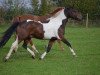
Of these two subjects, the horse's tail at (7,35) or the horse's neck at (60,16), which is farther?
the horse's neck at (60,16)

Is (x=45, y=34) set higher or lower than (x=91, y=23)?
higher

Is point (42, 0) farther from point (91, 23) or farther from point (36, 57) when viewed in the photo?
point (36, 57)

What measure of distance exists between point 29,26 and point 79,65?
2522mm

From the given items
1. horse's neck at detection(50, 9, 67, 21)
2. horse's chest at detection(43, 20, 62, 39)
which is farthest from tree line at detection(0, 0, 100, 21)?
horse's chest at detection(43, 20, 62, 39)

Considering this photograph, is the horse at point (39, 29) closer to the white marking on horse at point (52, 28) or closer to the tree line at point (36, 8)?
the white marking on horse at point (52, 28)

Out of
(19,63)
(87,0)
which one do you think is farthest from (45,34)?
(87,0)

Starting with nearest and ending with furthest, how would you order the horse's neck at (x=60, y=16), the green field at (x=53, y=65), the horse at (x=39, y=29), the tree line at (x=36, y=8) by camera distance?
the green field at (x=53, y=65)
the horse at (x=39, y=29)
the horse's neck at (x=60, y=16)
the tree line at (x=36, y=8)

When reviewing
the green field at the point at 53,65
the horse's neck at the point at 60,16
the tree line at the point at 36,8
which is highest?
the horse's neck at the point at 60,16

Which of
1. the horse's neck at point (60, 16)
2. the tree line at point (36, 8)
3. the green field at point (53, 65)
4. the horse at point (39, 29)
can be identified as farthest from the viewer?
the tree line at point (36, 8)

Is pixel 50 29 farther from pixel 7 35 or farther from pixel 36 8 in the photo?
pixel 36 8

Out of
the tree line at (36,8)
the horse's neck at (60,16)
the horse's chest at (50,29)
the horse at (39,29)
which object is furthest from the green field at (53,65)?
the tree line at (36,8)

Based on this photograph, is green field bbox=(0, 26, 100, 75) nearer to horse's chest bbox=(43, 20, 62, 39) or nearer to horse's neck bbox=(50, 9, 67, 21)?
horse's chest bbox=(43, 20, 62, 39)

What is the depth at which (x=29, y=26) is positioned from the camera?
13750 mm

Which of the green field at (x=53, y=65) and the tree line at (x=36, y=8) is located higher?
the green field at (x=53, y=65)
